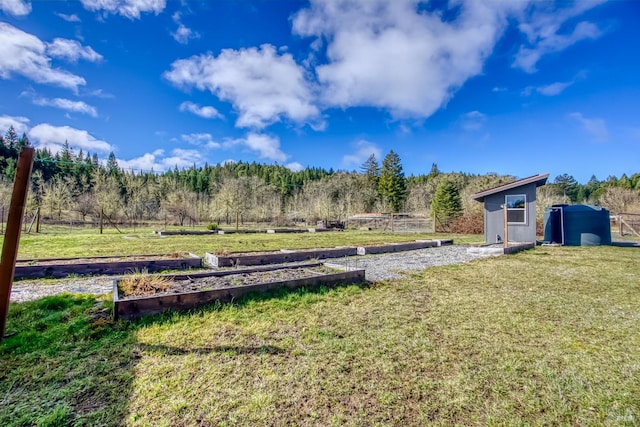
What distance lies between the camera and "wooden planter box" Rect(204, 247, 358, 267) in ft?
24.5

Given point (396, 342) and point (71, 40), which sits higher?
point (71, 40)

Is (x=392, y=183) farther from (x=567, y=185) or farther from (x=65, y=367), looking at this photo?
(x=65, y=367)

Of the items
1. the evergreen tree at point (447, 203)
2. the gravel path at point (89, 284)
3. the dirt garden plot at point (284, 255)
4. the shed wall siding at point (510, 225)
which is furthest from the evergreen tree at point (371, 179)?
the gravel path at point (89, 284)

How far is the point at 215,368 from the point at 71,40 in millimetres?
13727

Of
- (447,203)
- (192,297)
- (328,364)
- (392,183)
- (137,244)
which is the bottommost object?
(328,364)

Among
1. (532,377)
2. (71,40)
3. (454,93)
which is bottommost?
(532,377)

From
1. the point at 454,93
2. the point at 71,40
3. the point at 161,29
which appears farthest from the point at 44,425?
the point at 454,93

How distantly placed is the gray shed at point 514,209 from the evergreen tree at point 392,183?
109 feet

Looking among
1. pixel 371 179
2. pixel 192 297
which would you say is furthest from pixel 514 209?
pixel 371 179

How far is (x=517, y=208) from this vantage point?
1331 centimetres

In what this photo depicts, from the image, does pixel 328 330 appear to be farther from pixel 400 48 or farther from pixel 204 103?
pixel 204 103

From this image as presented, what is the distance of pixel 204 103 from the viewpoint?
62.3ft

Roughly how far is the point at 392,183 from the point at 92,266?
46.8 meters

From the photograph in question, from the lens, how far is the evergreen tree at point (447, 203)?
27508mm
